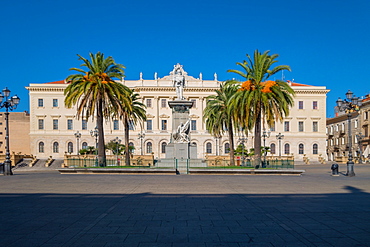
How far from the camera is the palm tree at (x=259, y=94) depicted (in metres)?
29.3

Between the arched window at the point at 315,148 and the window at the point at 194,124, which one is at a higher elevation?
the window at the point at 194,124

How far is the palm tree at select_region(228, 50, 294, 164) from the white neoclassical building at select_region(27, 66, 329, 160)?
146ft

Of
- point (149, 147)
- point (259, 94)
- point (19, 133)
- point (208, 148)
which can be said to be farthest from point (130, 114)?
point (19, 133)

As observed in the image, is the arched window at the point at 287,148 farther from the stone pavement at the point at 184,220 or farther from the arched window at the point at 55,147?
the stone pavement at the point at 184,220

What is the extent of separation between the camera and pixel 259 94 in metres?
29.4

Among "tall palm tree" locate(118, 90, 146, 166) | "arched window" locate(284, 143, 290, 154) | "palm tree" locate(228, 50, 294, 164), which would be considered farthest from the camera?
"arched window" locate(284, 143, 290, 154)

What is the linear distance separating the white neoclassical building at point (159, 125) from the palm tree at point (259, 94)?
44.4m

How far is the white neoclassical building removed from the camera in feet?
245

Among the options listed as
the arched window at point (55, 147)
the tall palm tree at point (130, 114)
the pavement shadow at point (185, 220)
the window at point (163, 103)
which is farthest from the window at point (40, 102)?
the pavement shadow at point (185, 220)

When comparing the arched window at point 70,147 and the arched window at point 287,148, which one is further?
the arched window at point 287,148

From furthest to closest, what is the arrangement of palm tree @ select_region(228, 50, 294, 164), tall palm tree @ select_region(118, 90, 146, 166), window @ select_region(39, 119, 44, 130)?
window @ select_region(39, 119, 44, 130) → tall palm tree @ select_region(118, 90, 146, 166) → palm tree @ select_region(228, 50, 294, 164)

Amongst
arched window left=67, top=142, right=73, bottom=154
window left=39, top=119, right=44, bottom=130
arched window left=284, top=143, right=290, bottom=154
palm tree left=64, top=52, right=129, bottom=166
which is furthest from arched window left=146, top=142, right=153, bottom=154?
palm tree left=64, top=52, right=129, bottom=166

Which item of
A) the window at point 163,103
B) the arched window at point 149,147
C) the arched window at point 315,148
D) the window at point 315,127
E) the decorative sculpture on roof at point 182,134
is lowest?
the arched window at point 315,148

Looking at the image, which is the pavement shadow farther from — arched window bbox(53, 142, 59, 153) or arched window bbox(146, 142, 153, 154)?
arched window bbox(53, 142, 59, 153)
